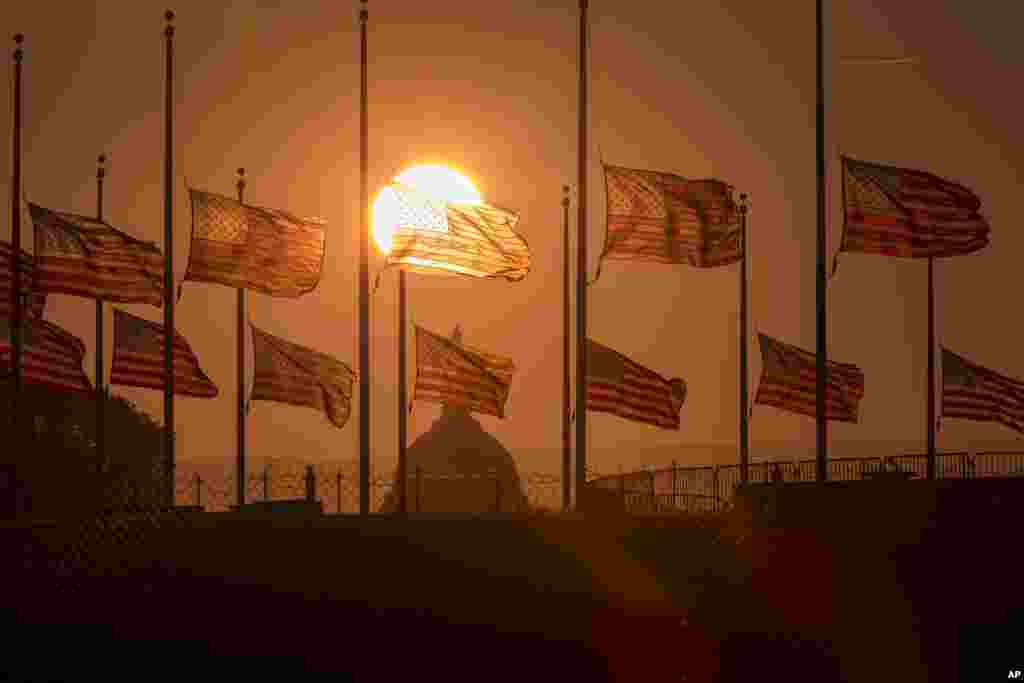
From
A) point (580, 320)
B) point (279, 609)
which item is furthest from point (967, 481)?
point (279, 609)

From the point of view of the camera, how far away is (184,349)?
52625mm

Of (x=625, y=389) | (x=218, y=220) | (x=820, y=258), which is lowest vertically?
(x=625, y=389)

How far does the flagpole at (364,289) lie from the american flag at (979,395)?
17097 mm

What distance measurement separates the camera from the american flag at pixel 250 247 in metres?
46.9

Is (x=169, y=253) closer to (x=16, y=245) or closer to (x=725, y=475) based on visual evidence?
(x=16, y=245)

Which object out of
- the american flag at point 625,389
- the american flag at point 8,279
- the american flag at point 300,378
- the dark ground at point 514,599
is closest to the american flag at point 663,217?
the american flag at point 625,389

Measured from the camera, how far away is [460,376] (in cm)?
5200

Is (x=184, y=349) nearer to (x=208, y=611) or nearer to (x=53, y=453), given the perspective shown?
(x=53, y=453)

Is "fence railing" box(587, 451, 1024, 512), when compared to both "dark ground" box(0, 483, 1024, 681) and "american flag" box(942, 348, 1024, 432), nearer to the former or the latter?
"american flag" box(942, 348, 1024, 432)

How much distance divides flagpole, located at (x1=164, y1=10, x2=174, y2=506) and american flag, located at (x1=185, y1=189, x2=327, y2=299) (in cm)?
216

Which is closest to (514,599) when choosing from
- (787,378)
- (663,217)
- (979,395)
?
(663,217)

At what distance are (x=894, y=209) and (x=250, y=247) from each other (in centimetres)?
1387

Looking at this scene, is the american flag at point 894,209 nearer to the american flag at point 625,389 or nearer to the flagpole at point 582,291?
the flagpole at point 582,291

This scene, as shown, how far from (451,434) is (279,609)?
131313 millimetres
